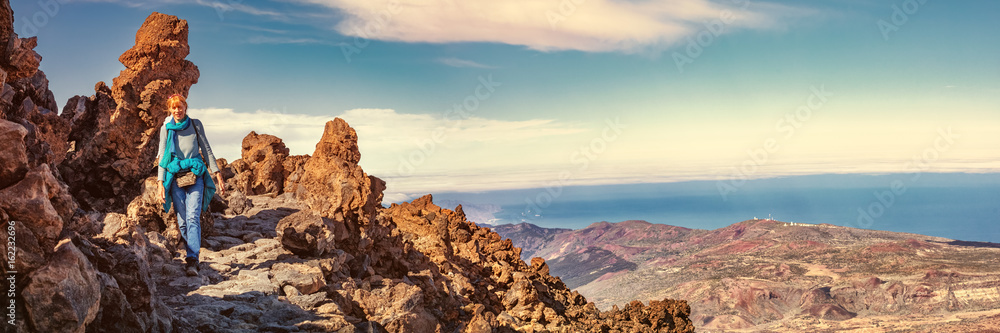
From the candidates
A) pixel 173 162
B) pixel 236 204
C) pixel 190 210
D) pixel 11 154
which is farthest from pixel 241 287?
pixel 236 204

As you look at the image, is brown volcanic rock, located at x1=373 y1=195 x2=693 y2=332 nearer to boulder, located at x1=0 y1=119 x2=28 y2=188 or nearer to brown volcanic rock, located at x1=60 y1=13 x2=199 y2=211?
brown volcanic rock, located at x1=60 y1=13 x2=199 y2=211

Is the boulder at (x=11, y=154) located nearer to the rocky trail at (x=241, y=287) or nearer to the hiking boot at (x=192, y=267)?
the rocky trail at (x=241, y=287)

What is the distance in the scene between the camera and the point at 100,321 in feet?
17.4

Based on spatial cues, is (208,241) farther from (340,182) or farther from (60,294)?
(60,294)

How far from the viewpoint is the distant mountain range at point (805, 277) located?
61.9 metres

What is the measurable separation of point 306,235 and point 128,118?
14.2 feet

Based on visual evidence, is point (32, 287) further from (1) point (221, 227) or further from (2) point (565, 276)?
(2) point (565, 276)

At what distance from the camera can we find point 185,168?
8094 mm

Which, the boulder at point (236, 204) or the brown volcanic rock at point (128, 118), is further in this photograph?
the boulder at point (236, 204)

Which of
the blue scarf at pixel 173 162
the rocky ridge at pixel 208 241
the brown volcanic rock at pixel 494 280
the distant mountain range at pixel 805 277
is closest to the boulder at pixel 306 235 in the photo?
the rocky ridge at pixel 208 241

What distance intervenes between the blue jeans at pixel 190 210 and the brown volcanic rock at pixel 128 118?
3699 millimetres

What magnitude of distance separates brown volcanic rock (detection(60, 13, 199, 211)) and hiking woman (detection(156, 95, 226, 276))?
150 inches

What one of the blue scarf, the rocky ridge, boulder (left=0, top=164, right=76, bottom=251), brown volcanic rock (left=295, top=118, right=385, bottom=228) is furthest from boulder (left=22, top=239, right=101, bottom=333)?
brown volcanic rock (left=295, top=118, right=385, bottom=228)

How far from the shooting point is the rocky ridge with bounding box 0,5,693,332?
4750 mm
